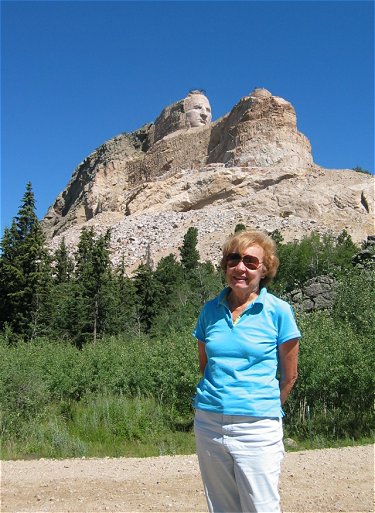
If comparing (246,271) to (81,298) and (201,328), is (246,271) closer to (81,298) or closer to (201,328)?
(201,328)

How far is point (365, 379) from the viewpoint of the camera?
1216 cm

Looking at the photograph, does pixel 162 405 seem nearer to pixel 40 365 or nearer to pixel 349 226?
pixel 40 365

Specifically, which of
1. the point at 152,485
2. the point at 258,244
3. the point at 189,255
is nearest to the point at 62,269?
the point at 189,255

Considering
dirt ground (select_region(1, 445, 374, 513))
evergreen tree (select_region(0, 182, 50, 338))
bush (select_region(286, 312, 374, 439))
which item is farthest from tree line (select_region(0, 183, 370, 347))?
dirt ground (select_region(1, 445, 374, 513))

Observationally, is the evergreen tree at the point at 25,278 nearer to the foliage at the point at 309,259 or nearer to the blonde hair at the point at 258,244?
the foliage at the point at 309,259

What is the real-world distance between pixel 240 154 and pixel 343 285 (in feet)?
171

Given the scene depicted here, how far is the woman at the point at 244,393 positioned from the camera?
2609 millimetres

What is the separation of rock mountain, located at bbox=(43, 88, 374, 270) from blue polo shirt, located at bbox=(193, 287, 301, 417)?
4675 cm

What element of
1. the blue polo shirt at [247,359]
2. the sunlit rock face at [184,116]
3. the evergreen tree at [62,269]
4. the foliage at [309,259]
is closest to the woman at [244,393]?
the blue polo shirt at [247,359]

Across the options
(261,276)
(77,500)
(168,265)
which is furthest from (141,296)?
(261,276)

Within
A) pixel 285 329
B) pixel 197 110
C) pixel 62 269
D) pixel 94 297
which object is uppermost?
pixel 197 110

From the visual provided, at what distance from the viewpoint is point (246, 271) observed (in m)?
2.91

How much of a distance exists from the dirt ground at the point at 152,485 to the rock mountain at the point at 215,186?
139ft

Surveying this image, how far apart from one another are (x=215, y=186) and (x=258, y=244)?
2518 inches
